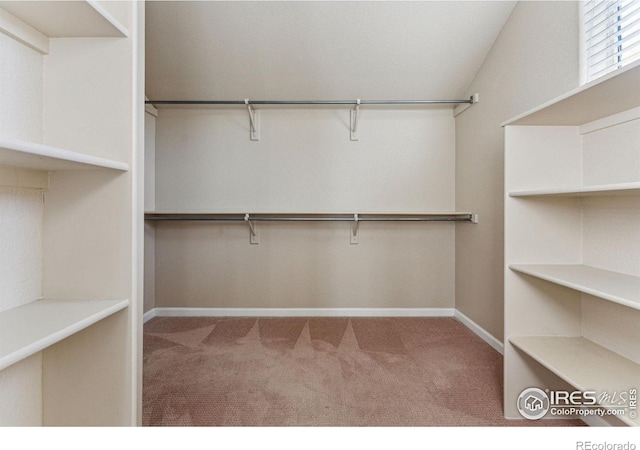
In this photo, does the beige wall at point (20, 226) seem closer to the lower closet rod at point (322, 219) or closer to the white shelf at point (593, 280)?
the lower closet rod at point (322, 219)

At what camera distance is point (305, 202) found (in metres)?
2.79

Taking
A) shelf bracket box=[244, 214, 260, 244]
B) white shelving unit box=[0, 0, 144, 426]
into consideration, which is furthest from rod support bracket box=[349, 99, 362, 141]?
white shelving unit box=[0, 0, 144, 426]

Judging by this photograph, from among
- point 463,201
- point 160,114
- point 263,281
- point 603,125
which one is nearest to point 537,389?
point 603,125

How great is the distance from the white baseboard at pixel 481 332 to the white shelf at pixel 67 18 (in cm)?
263

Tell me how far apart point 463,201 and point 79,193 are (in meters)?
2.60

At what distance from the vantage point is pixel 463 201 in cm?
262

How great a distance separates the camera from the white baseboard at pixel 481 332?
6.93ft

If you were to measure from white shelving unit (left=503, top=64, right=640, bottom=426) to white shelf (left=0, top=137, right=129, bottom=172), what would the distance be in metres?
1.61

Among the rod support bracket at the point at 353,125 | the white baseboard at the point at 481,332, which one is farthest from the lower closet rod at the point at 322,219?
the white baseboard at the point at 481,332

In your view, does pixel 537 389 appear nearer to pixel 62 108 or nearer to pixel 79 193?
pixel 79 193

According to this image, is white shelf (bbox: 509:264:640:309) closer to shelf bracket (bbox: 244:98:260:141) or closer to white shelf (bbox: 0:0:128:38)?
white shelf (bbox: 0:0:128:38)

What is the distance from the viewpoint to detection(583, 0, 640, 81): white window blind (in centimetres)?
128

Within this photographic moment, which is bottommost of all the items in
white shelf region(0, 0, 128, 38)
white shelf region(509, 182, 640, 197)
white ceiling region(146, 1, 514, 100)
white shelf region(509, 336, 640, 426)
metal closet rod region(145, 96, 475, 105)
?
white shelf region(509, 336, 640, 426)

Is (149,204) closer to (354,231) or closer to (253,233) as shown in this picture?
(253,233)
